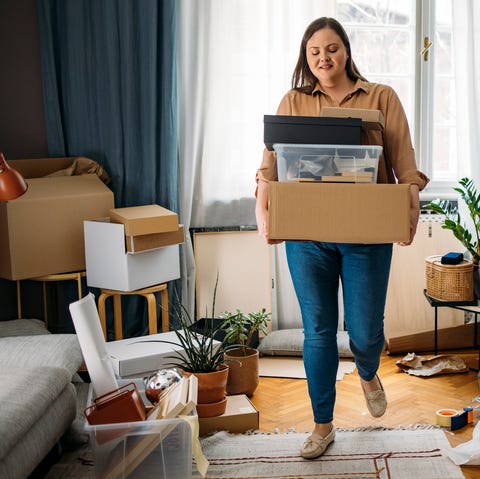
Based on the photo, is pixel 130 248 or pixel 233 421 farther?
pixel 130 248

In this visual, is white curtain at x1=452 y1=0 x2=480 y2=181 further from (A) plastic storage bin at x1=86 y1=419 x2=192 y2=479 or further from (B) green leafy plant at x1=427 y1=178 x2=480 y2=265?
(A) plastic storage bin at x1=86 y1=419 x2=192 y2=479

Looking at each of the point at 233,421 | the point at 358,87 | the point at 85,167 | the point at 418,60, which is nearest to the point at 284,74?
the point at 418,60

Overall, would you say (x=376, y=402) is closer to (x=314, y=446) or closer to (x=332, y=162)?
(x=314, y=446)

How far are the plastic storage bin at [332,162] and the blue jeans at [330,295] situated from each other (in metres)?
0.22

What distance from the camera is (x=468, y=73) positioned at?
3.59 meters

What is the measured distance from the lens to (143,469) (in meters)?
1.84

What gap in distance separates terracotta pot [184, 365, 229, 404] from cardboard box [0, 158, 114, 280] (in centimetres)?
94

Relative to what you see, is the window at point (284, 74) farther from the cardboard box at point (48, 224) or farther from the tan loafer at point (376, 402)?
the tan loafer at point (376, 402)

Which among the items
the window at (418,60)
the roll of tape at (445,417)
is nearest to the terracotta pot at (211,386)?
the roll of tape at (445,417)

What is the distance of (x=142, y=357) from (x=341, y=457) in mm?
865

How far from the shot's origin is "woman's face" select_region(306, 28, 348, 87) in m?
2.14

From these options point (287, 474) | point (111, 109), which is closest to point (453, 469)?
point (287, 474)

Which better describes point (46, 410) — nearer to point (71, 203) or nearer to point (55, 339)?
point (55, 339)

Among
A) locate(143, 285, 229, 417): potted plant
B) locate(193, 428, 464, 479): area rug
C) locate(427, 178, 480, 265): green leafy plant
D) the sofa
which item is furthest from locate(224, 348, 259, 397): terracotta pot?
locate(427, 178, 480, 265): green leafy plant
